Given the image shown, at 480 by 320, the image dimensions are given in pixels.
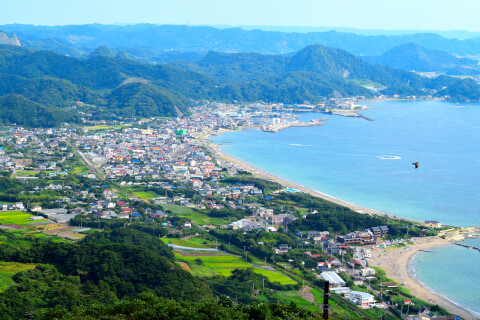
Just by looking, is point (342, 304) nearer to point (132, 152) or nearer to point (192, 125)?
point (132, 152)

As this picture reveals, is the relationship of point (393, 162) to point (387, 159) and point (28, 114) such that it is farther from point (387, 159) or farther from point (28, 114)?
point (28, 114)

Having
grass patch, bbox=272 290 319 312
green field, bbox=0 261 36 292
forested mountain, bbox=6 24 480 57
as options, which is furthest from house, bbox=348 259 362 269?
forested mountain, bbox=6 24 480 57

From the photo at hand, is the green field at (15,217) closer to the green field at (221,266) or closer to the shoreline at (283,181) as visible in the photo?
the green field at (221,266)

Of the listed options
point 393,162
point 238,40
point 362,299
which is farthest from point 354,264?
point 238,40

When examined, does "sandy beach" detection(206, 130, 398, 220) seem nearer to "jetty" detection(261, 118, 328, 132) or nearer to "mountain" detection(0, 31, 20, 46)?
"jetty" detection(261, 118, 328, 132)

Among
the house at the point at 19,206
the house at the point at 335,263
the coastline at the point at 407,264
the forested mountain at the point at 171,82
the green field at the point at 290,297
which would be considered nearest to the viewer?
the green field at the point at 290,297

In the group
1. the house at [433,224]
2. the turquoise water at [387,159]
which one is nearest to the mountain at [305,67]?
the turquoise water at [387,159]

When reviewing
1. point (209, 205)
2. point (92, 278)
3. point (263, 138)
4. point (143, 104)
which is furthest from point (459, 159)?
point (143, 104)
